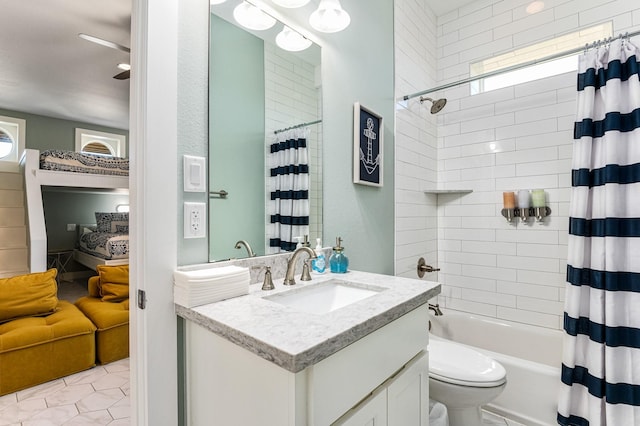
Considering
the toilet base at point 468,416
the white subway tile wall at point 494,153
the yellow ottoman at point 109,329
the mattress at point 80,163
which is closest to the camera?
the toilet base at point 468,416

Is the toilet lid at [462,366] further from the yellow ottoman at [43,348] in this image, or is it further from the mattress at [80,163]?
the mattress at [80,163]

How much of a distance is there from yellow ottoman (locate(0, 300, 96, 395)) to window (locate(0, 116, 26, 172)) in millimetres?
3592

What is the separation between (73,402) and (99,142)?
16.6 feet

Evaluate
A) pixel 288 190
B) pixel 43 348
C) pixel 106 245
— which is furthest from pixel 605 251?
pixel 106 245

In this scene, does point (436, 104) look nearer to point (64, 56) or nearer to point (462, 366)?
point (462, 366)

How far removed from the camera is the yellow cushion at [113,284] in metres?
2.78

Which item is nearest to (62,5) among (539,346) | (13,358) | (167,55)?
(167,55)

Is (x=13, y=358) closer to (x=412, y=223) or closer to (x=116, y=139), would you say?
(x=412, y=223)

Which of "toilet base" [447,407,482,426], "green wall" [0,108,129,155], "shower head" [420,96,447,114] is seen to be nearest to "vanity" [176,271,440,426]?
"toilet base" [447,407,482,426]

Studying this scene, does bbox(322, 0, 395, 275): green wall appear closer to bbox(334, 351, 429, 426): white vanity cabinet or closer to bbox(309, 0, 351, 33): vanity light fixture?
bbox(309, 0, 351, 33): vanity light fixture

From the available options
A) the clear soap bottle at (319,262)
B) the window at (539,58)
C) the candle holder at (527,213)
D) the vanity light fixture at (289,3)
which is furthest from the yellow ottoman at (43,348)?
the window at (539,58)

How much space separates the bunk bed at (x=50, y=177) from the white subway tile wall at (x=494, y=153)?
3442mm

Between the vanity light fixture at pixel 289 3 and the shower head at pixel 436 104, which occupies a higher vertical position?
the vanity light fixture at pixel 289 3

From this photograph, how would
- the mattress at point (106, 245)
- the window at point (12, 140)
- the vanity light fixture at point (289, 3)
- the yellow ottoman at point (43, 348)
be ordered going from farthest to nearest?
the window at point (12, 140) < the mattress at point (106, 245) < the yellow ottoman at point (43, 348) < the vanity light fixture at point (289, 3)
